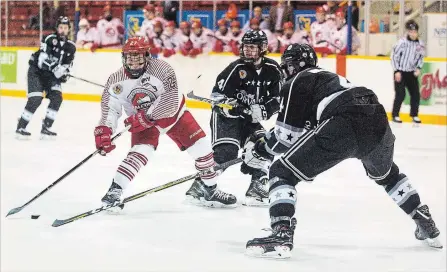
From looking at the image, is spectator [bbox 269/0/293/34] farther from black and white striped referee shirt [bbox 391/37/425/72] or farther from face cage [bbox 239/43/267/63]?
face cage [bbox 239/43/267/63]

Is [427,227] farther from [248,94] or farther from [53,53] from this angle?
[53,53]

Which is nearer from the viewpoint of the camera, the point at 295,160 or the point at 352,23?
the point at 295,160

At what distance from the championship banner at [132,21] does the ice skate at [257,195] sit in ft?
24.1

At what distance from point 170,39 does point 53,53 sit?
11.7 feet

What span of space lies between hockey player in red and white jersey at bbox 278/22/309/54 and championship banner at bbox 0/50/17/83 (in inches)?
173

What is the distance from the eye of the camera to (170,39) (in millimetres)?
11469

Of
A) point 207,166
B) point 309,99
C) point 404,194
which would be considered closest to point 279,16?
point 207,166

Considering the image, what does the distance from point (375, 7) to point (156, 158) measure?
3.99 m

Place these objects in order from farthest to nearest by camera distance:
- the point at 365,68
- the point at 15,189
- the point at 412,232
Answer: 1. the point at 365,68
2. the point at 15,189
3. the point at 412,232

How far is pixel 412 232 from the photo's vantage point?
436 cm

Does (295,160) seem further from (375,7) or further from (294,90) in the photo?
(375,7)

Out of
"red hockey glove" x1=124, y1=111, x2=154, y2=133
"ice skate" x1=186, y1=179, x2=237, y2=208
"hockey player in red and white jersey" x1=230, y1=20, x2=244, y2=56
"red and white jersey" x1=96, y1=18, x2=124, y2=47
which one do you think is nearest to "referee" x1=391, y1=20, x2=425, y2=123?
"hockey player in red and white jersey" x1=230, y1=20, x2=244, y2=56

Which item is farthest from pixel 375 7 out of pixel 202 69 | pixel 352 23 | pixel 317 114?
pixel 317 114

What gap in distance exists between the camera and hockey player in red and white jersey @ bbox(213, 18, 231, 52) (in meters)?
11.0
